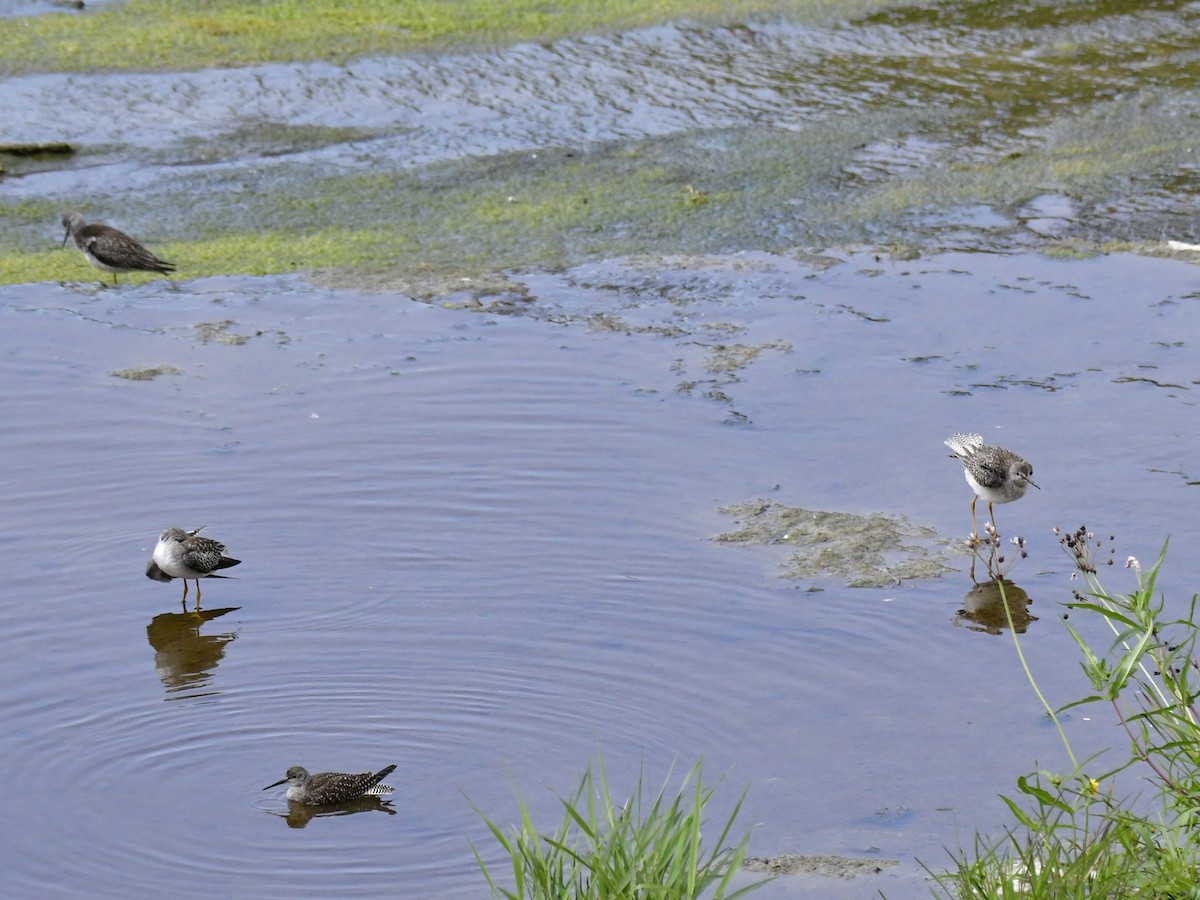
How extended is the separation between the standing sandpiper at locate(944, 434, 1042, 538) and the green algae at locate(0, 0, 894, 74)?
33.7 feet

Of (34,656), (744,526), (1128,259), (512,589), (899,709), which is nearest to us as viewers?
(899,709)

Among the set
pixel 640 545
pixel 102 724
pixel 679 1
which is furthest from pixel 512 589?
pixel 679 1

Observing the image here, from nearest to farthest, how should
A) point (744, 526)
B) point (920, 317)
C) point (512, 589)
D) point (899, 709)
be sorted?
point (899, 709), point (512, 589), point (744, 526), point (920, 317)

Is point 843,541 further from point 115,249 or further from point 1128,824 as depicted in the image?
point 115,249

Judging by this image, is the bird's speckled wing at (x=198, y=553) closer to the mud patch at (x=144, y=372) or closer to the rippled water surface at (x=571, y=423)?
the rippled water surface at (x=571, y=423)

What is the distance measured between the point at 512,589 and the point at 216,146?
28.3ft

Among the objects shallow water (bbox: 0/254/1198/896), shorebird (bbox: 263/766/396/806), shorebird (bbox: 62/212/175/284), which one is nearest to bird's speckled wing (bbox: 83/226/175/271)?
shorebird (bbox: 62/212/175/284)

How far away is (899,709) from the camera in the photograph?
692 centimetres

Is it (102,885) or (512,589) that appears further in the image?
(512,589)

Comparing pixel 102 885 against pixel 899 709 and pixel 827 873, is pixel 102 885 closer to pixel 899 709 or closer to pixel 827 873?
pixel 827 873

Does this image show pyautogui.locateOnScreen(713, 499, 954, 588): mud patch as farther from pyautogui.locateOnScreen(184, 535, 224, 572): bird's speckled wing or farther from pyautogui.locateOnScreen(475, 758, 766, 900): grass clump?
pyautogui.locateOnScreen(475, 758, 766, 900): grass clump

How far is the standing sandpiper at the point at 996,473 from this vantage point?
8.47 m

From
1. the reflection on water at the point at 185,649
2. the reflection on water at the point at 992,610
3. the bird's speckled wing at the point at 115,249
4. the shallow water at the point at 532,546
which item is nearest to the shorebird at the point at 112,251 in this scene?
the bird's speckled wing at the point at 115,249

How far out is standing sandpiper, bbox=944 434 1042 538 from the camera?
27.8 ft
